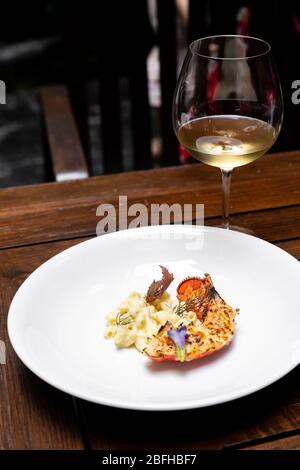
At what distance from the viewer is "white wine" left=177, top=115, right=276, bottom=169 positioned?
2.96ft

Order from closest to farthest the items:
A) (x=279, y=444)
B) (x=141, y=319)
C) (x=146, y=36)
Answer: (x=279, y=444) → (x=141, y=319) → (x=146, y=36)

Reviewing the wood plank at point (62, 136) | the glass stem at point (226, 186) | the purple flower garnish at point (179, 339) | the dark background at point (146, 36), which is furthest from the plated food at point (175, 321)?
the dark background at point (146, 36)

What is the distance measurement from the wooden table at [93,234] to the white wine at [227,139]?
15cm

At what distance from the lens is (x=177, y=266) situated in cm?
89

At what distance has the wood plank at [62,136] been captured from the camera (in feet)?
4.56

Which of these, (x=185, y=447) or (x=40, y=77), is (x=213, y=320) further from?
(x=40, y=77)

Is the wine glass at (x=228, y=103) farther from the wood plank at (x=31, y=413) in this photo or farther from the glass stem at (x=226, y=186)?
the wood plank at (x=31, y=413)

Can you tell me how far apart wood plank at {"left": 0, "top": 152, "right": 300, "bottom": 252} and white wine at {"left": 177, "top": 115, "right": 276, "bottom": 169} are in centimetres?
15

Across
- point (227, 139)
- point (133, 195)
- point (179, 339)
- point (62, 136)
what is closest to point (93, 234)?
point (133, 195)

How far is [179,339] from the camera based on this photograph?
0.68m

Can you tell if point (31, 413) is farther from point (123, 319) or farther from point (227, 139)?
point (227, 139)

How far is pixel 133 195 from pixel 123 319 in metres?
0.39
